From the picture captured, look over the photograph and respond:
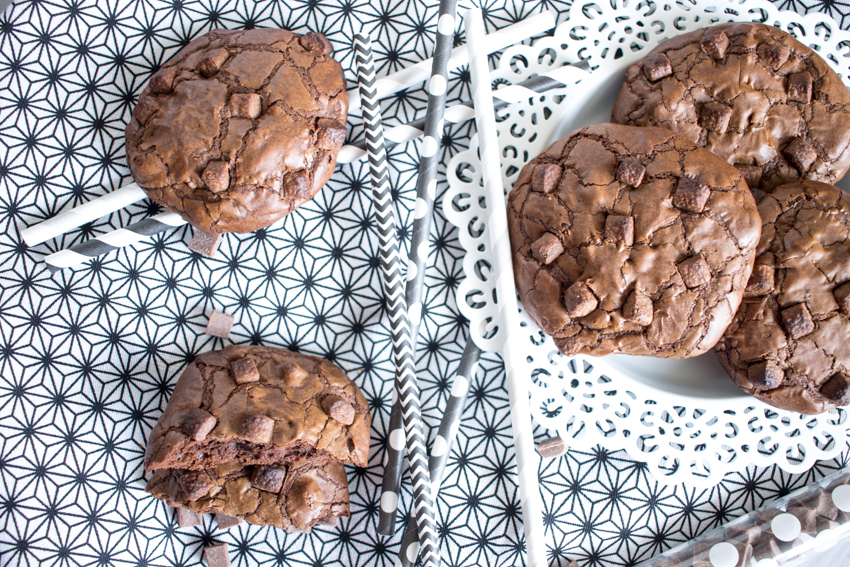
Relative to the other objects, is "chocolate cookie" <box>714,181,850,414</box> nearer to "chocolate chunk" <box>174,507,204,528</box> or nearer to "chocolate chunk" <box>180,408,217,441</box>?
"chocolate chunk" <box>180,408,217,441</box>

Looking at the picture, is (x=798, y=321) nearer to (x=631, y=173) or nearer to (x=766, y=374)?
(x=766, y=374)

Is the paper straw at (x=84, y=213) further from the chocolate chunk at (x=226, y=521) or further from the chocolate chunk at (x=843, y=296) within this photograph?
the chocolate chunk at (x=843, y=296)

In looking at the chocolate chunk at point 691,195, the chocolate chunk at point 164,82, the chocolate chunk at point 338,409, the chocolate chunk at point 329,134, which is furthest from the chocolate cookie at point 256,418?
the chocolate chunk at point 691,195

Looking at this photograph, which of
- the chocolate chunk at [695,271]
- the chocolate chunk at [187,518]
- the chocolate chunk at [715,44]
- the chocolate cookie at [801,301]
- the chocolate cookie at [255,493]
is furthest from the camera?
the chocolate chunk at [187,518]

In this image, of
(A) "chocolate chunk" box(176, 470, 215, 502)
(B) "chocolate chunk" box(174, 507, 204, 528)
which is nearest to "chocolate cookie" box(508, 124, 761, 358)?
(A) "chocolate chunk" box(176, 470, 215, 502)

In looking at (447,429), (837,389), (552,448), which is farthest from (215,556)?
(837,389)

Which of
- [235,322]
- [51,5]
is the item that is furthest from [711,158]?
[51,5]
